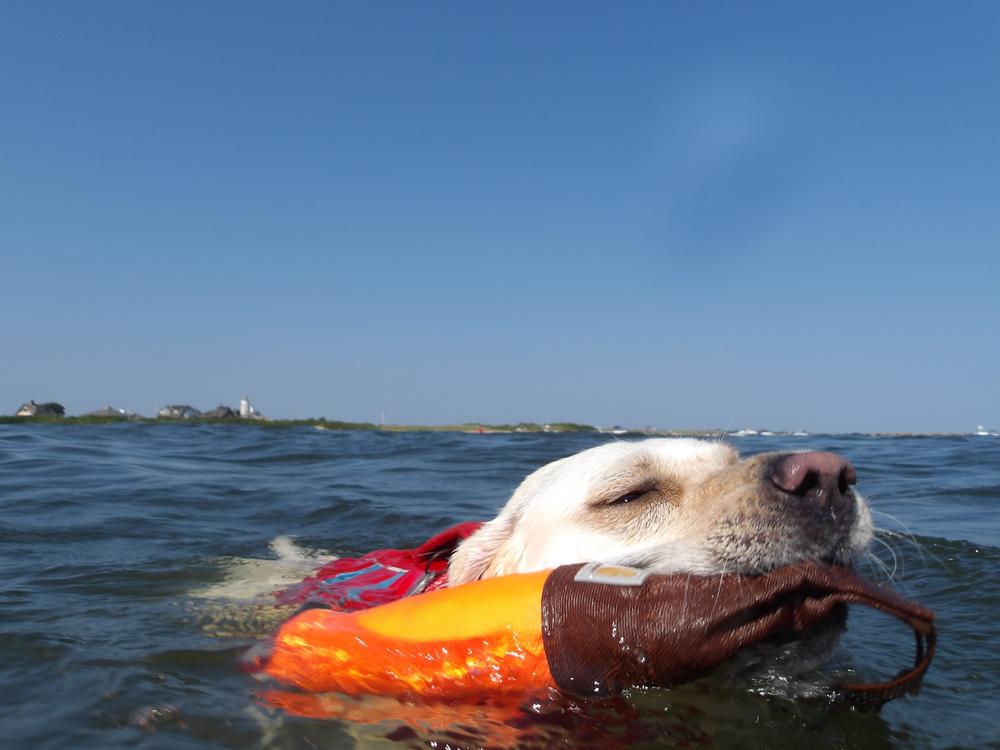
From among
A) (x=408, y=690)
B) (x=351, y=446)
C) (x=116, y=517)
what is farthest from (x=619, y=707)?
(x=351, y=446)

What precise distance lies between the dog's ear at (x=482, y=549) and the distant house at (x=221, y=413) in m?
29.1

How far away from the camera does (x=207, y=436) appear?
19.3m

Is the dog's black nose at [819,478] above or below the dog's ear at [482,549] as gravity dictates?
above

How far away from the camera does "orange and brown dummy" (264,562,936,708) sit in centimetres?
267

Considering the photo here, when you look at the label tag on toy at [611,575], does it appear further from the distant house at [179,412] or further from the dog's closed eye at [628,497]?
the distant house at [179,412]

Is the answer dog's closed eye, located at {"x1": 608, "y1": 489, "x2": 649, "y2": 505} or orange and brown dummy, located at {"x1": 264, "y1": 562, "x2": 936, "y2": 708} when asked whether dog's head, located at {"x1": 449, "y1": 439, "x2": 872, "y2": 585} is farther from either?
orange and brown dummy, located at {"x1": 264, "y1": 562, "x2": 936, "y2": 708}

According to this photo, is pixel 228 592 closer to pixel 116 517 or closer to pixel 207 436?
pixel 116 517

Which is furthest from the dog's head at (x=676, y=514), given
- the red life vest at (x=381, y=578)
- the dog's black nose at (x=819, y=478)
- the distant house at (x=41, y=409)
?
the distant house at (x=41, y=409)

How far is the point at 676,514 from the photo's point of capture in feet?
11.0

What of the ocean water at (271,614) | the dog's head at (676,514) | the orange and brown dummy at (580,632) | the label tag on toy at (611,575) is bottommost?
the ocean water at (271,614)

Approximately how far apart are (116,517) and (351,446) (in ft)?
32.6

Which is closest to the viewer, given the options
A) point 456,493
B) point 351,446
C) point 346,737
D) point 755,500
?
point 346,737

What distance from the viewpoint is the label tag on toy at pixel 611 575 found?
2838 mm

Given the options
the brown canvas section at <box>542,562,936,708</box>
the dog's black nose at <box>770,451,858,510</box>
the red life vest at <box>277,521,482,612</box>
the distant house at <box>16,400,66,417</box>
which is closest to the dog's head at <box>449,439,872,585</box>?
the dog's black nose at <box>770,451,858,510</box>
